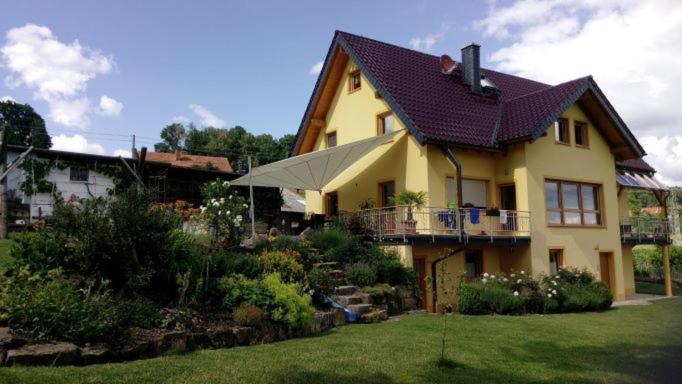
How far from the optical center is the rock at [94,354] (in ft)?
20.8

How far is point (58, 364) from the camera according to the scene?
6.09 meters

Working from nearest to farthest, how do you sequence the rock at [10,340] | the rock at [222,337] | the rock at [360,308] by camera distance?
1. the rock at [10,340]
2. the rock at [222,337]
3. the rock at [360,308]

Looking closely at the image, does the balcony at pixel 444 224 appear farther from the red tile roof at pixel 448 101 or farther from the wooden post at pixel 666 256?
the wooden post at pixel 666 256

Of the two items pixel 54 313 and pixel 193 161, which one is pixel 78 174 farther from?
pixel 193 161

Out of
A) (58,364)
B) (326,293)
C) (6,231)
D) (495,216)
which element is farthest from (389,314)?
(6,231)

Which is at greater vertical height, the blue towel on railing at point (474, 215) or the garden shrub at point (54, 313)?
the blue towel on railing at point (474, 215)

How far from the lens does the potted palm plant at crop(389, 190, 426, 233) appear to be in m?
15.1

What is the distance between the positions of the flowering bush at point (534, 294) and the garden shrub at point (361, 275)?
258cm

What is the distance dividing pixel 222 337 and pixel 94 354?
6.51 feet

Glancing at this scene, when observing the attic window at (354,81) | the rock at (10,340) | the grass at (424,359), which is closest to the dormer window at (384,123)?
the attic window at (354,81)

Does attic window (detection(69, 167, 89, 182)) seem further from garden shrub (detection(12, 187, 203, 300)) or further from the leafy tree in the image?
the leafy tree

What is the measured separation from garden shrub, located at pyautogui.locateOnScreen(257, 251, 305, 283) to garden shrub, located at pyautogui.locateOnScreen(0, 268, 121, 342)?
404cm

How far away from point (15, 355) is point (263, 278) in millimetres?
5002

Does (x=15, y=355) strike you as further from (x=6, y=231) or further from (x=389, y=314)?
→ (x=6, y=231)
